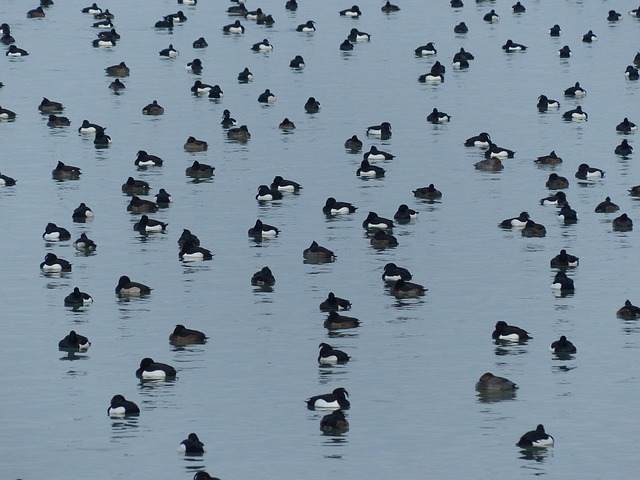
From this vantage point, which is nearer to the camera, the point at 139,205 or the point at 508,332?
the point at 508,332

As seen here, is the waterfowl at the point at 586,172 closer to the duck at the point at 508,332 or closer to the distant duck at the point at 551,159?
the distant duck at the point at 551,159

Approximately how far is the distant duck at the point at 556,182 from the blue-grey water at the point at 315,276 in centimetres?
68

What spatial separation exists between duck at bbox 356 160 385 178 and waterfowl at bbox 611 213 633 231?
1524cm

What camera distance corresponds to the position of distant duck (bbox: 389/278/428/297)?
64.3 metres

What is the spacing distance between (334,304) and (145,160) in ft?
93.3

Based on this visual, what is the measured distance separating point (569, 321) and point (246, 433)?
1599 cm

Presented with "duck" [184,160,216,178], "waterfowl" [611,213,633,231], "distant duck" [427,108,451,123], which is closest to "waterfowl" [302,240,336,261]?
"waterfowl" [611,213,633,231]

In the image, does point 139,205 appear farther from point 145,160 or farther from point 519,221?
point 519,221

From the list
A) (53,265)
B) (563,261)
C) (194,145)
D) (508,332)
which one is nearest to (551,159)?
(194,145)

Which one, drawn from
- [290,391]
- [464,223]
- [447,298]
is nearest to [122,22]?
[464,223]

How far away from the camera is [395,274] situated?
66250 mm

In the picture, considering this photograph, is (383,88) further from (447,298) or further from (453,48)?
(447,298)

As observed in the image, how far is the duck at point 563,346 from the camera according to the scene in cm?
5681

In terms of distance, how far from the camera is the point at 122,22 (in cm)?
14025
